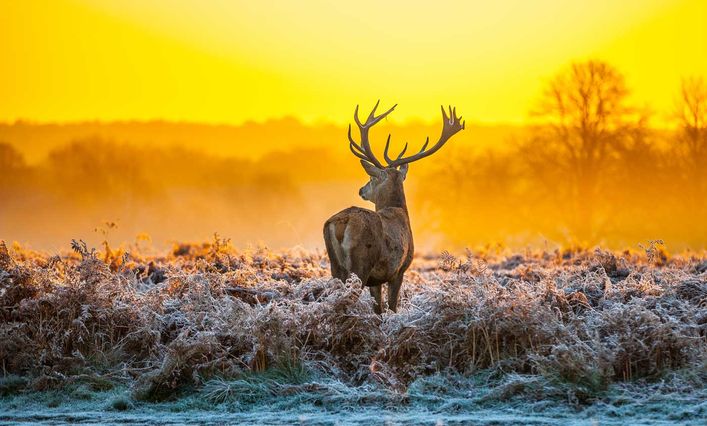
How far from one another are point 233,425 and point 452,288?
11.3 ft

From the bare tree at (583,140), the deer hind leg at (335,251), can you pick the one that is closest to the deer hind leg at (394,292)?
the deer hind leg at (335,251)

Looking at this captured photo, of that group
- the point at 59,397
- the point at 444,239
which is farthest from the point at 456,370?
the point at 444,239

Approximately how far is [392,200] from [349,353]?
148 inches

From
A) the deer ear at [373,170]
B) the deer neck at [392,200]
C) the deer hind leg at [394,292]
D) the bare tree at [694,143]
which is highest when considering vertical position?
the bare tree at [694,143]

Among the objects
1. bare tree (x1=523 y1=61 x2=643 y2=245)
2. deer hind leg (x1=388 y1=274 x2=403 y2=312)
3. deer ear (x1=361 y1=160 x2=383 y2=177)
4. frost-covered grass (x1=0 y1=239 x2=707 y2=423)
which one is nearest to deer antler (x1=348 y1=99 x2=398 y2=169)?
deer ear (x1=361 y1=160 x2=383 y2=177)

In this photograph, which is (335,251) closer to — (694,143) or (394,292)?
(394,292)

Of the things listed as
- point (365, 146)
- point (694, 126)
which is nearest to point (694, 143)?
point (694, 126)

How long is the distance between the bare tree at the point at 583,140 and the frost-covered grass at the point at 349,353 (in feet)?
96.5

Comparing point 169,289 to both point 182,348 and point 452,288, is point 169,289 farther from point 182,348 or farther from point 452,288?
point 452,288

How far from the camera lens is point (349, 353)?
446 inches

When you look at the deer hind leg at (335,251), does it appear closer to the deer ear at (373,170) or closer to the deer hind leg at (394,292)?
the deer hind leg at (394,292)

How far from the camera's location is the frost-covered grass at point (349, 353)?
391 inches

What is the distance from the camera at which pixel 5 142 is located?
155 ft

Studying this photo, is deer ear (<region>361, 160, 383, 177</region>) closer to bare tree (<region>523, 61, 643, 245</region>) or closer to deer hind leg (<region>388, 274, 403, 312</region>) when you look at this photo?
deer hind leg (<region>388, 274, 403, 312</region>)
